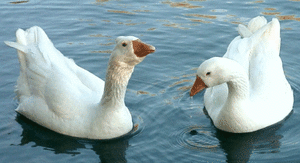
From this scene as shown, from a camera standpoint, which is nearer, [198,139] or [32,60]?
[198,139]

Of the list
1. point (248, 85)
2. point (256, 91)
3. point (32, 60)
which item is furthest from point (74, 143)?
point (256, 91)

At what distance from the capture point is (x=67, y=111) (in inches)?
296

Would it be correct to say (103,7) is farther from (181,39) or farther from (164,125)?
(164,125)

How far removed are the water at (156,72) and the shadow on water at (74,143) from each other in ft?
0.05

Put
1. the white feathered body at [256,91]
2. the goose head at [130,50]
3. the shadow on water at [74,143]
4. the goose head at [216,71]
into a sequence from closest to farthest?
the goose head at [130,50]
the shadow on water at [74,143]
the goose head at [216,71]
the white feathered body at [256,91]

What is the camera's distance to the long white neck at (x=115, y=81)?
7.07 meters

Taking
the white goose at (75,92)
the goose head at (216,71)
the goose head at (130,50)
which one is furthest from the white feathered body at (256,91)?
the goose head at (130,50)

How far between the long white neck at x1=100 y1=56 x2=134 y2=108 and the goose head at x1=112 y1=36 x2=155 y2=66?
104mm

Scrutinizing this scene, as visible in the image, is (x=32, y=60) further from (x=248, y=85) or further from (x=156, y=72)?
(x=248, y=85)

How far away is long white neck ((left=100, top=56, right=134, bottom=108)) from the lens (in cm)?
707

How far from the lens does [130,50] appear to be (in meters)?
6.83

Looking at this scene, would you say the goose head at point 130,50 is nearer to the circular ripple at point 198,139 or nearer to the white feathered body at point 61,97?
the white feathered body at point 61,97

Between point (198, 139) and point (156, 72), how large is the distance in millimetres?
2840

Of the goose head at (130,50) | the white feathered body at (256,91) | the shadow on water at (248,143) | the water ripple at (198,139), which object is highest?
the goose head at (130,50)
